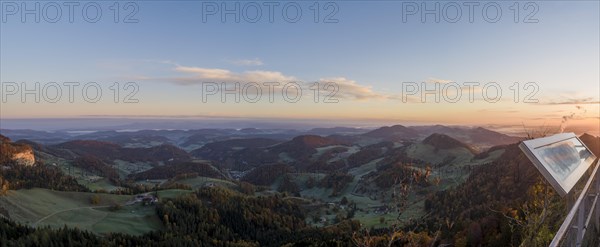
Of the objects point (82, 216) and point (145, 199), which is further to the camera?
point (145, 199)

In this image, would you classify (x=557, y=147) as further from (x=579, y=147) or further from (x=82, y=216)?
(x=82, y=216)

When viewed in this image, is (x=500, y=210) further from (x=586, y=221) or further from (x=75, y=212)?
(x=75, y=212)

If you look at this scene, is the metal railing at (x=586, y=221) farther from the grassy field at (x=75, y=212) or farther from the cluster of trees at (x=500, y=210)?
the grassy field at (x=75, y=212)

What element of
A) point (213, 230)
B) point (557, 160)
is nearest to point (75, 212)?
point (213, 230)

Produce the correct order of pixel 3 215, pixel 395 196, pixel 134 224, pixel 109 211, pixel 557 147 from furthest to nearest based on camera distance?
pixel 109 211 → pixel 134 224 → pixel 3 215 → pixel 557 147 → pixel 395 196

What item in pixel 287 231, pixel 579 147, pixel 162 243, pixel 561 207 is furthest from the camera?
pixel 287 231

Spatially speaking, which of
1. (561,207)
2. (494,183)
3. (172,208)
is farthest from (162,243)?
(561,207)

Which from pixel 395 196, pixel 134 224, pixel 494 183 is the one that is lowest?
pixel 134 224

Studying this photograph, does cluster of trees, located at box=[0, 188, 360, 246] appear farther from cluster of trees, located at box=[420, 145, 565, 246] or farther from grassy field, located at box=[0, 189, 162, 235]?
cluster of trees, located at box=[420, 145, 565, 246]
